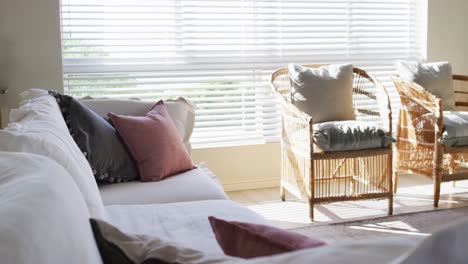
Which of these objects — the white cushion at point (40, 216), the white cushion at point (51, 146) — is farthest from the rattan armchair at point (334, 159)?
the white cushion at point (40, 216)

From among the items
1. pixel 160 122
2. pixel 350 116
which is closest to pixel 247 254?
pixel 160 122

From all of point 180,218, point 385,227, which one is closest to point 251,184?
point 385,227

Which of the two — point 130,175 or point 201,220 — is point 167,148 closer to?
point 130,175

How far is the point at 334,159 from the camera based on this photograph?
3514mm

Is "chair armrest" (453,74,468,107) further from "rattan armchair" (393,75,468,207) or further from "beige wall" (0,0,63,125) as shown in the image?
"beige wall" (0,0,63,125)

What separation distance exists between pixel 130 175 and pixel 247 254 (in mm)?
1751

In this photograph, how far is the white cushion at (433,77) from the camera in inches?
154

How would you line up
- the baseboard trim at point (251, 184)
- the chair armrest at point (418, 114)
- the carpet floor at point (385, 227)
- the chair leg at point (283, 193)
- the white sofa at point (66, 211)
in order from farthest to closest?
1. the baseboard trim at point (251, 184)
2. the chair leg at point (283, 193)
3. the chair armrest at point (418, 114)
4. the carpet floor at point (385, 227)
5. the white sofa at point (66, 211)

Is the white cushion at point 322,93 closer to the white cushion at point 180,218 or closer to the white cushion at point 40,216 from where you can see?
the white cushion at point 180,218

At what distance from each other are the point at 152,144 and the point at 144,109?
34 cm

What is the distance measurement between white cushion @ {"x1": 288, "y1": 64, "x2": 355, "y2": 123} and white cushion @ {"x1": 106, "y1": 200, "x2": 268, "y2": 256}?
5.10 feet

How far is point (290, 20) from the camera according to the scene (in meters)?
4.09

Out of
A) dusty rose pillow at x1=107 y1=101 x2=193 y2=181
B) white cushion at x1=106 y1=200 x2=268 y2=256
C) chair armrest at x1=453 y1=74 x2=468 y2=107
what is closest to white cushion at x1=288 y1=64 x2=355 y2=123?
chair armrest at x1=453 y1=74 x2=468 y2=107

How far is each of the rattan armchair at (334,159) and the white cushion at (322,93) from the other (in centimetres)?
12
